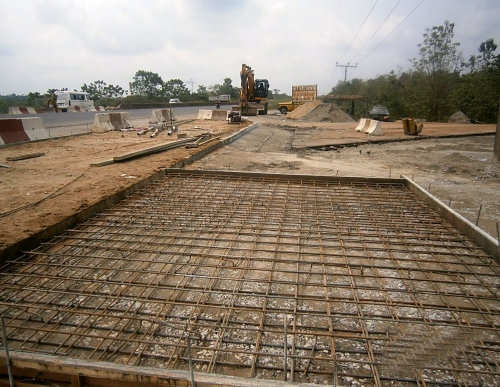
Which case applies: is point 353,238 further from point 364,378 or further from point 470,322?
point 364,378

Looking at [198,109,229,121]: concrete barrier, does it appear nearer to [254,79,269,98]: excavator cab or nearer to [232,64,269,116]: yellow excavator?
[232,64,269,116]: yellow excavator

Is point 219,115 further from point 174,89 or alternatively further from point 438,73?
point 174,89

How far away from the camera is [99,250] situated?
3.51 metres

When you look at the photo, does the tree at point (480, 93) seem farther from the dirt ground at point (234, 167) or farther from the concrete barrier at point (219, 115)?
the concrete barrier at point (219, 115)

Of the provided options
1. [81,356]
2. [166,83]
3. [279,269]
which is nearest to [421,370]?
[279,269]

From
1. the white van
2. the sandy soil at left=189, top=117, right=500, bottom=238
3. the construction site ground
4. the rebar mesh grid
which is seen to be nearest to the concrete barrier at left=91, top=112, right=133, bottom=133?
the sandy soil at left=189, top=117, right=500, bottom=238

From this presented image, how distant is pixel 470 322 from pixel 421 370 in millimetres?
767

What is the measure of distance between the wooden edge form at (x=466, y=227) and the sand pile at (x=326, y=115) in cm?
2031

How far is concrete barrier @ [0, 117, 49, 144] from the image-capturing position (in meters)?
9.31

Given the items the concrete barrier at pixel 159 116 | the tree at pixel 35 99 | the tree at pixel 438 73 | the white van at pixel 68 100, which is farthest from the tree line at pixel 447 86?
the tree at pixel 35 99

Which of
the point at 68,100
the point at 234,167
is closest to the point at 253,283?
the point at 234,167

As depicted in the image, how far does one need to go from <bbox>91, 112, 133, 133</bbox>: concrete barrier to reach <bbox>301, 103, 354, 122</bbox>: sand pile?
14259mm

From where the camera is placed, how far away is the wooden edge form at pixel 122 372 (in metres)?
1.74

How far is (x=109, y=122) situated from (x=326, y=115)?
53.8ft
